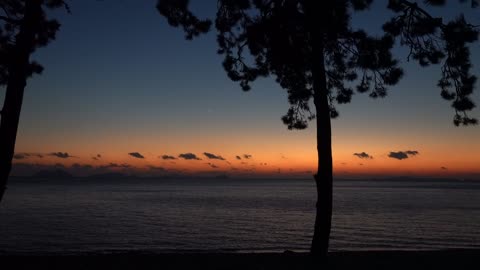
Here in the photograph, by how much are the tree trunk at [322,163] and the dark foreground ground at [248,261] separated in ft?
2.80

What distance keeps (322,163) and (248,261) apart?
13.4ft

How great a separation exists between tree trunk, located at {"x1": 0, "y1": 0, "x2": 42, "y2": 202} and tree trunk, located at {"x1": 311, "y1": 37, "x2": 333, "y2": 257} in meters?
8.30

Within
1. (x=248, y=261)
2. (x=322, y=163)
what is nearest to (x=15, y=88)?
(x=248, y=261)

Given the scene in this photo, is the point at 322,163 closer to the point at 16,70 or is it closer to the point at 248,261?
the point at 248,261

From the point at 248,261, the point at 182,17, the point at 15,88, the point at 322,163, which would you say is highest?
the point at 182,17

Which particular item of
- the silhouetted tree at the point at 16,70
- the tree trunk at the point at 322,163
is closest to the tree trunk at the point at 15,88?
the silhouetted tree at the point at 16,70

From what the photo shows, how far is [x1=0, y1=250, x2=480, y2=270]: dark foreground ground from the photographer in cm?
1272

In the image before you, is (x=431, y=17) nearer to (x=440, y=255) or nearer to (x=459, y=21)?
(x=459, y=21)

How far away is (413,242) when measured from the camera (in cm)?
2955

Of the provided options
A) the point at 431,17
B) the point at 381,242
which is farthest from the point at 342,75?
the point at 381,242

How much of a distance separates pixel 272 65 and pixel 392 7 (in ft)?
14.6

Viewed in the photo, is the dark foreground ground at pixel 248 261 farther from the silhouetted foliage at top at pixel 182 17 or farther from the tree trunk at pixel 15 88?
the silhouetted foliage at top at pixel 182 17

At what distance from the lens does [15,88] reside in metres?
11.1

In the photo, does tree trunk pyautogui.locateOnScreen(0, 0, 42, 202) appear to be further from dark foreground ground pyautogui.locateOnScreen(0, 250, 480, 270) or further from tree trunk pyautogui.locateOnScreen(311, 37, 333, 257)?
tree trunk pyautogui.locateOnScreen(311, 37, 333, 257)
